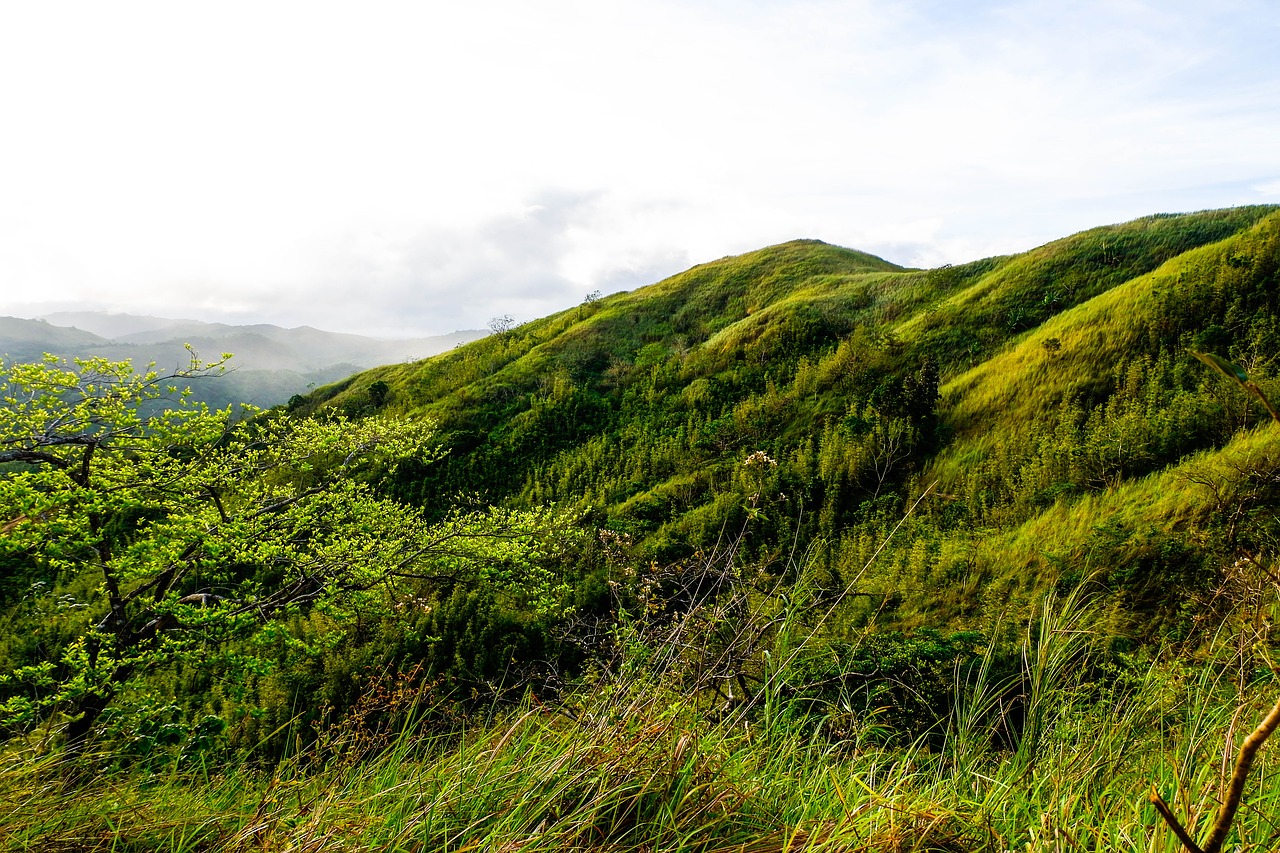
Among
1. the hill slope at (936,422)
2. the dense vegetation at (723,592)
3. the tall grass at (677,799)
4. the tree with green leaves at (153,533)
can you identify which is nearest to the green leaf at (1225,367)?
the dense vegetation at (723,592)

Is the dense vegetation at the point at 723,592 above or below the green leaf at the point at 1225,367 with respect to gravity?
below

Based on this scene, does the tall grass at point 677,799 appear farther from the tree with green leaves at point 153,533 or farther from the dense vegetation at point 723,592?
the tree with green leaves at point 153,533

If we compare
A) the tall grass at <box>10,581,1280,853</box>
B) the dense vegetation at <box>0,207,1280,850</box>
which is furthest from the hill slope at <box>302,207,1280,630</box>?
the tall grass at <box>10,581,1280,853</box>

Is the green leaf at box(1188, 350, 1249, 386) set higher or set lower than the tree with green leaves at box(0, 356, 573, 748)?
higher

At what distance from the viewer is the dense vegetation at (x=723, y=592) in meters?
1.89

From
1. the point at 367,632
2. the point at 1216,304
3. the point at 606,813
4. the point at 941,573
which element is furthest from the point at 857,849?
the point at 1216,304

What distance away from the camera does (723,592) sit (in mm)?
8094

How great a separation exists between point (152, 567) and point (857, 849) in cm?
893

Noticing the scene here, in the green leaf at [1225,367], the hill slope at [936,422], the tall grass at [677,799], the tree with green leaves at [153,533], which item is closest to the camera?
the green leaf at [1225,367]

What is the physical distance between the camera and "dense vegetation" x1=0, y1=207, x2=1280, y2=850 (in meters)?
1.89

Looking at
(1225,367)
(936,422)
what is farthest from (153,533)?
(936,422)

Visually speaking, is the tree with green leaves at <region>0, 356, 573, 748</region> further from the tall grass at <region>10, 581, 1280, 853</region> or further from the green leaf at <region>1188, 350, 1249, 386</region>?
the green leaf at <region>1188, 350, 1249, 386</region>

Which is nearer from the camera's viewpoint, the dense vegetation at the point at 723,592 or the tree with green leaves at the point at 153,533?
the dense vegetation at the point at 723,592

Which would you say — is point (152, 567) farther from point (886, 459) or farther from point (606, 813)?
point (886, 459)
